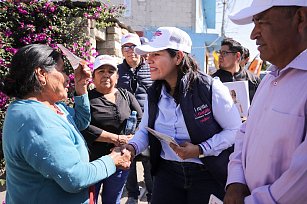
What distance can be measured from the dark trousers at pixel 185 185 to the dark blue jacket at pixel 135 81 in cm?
191

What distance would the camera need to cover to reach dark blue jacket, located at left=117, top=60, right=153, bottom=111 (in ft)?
14.1

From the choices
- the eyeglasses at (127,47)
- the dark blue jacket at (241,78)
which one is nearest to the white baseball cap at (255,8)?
the dark blue jacket at (241,78)

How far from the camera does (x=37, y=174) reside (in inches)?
68.7

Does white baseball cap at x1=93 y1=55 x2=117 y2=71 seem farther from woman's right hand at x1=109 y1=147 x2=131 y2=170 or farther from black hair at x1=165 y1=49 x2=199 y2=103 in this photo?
woman's right hand at x1=109 y1=147 x2=131 y2=170

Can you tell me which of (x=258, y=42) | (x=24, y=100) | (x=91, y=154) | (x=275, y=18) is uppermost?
(x=275, y=18)

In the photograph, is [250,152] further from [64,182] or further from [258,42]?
[64,182]

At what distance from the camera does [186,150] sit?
6.99 ft

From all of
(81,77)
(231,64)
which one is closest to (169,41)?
(81,77)

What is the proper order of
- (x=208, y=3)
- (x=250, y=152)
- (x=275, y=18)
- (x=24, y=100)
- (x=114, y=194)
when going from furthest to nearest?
(x=208, y=3) → (x=114, y=194) → (x=24, y=100) → (x=250, y=152) → (x=275, y=18)

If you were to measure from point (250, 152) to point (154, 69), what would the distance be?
1.11m

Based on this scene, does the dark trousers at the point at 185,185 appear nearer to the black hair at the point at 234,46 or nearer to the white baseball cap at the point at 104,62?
the white baseball cap at the point at 104,62

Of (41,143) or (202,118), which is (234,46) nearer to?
(202,118)

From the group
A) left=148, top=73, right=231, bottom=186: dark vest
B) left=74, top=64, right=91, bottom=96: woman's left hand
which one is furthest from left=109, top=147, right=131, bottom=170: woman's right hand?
left=74, top=64, right=91, bottom=96: woman's left hand

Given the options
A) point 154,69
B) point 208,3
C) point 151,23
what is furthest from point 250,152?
point 208,3
